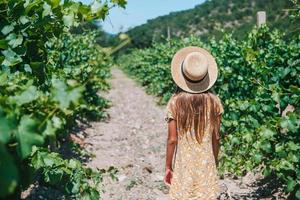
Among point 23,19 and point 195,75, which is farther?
point 195,75

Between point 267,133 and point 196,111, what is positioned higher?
point 196,111

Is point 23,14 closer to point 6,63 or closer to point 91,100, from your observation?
point 6,63

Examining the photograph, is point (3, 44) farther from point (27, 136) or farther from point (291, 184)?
point (291, 184)

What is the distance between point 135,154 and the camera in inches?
344

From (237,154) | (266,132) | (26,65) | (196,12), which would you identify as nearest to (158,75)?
(237,154)

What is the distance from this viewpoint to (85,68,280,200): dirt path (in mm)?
6362

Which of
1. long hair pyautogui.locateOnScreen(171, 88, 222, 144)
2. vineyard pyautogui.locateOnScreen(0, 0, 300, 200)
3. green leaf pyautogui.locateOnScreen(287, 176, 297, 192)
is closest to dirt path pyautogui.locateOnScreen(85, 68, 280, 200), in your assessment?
vineyard pyautogui.locateOnScreen(0, 0, 300, 200)

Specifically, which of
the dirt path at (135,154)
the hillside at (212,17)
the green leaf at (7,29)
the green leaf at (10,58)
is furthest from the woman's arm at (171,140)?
the hillside at (212,17)

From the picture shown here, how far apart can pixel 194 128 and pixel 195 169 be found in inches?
12.1

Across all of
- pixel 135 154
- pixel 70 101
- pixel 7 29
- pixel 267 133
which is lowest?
pixel 135 154

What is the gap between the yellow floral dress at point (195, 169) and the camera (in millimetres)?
3689

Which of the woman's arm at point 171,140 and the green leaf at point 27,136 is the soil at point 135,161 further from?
the green leaf at point 27,136

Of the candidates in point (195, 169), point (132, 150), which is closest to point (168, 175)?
point (195, 169)

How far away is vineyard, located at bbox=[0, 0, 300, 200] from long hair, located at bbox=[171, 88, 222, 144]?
0.60 metres
